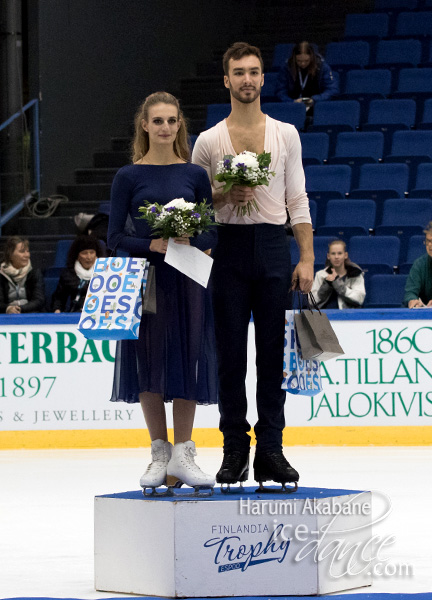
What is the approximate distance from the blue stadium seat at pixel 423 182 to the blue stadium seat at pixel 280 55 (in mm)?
2541

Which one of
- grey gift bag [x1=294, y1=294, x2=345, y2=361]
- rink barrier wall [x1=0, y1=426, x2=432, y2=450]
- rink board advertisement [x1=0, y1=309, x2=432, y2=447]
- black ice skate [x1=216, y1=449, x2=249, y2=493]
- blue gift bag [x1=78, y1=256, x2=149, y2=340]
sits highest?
blue gift bag [x1=78, y1=256, x2=149, y2=340]

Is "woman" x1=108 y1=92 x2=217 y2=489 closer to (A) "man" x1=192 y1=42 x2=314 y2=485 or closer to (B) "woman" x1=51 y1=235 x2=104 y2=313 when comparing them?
(A) "man" x1=192 y1=42 x2=314 y2=485

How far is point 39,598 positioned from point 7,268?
217 inches

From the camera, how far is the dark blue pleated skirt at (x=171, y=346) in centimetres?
394

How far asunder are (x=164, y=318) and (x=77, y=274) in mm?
4962

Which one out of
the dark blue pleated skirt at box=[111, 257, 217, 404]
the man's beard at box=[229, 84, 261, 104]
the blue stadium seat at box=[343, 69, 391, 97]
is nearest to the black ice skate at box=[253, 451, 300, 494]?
the dark blue pleated skirt at box=[111, 257, 217, 404]

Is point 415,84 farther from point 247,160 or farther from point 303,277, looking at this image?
point 247,160

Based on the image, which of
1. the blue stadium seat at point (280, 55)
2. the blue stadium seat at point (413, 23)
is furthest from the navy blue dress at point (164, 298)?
the blue stadium seat at point (413, 23)

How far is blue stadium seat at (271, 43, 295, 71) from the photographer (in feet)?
40.5

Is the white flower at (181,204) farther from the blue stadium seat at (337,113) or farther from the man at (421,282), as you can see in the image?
the blue stadium seat at (337,113)

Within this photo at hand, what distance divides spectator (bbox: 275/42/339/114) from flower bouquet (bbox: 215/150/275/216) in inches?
292

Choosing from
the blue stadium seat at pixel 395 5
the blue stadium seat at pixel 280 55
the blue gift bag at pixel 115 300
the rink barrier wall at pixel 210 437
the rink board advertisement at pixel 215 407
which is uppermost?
the blue stadium seat at pixel 395 5

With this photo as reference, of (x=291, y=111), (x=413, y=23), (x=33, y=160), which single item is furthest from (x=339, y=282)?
(x=413, y=23)

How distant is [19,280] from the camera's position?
886 cm
